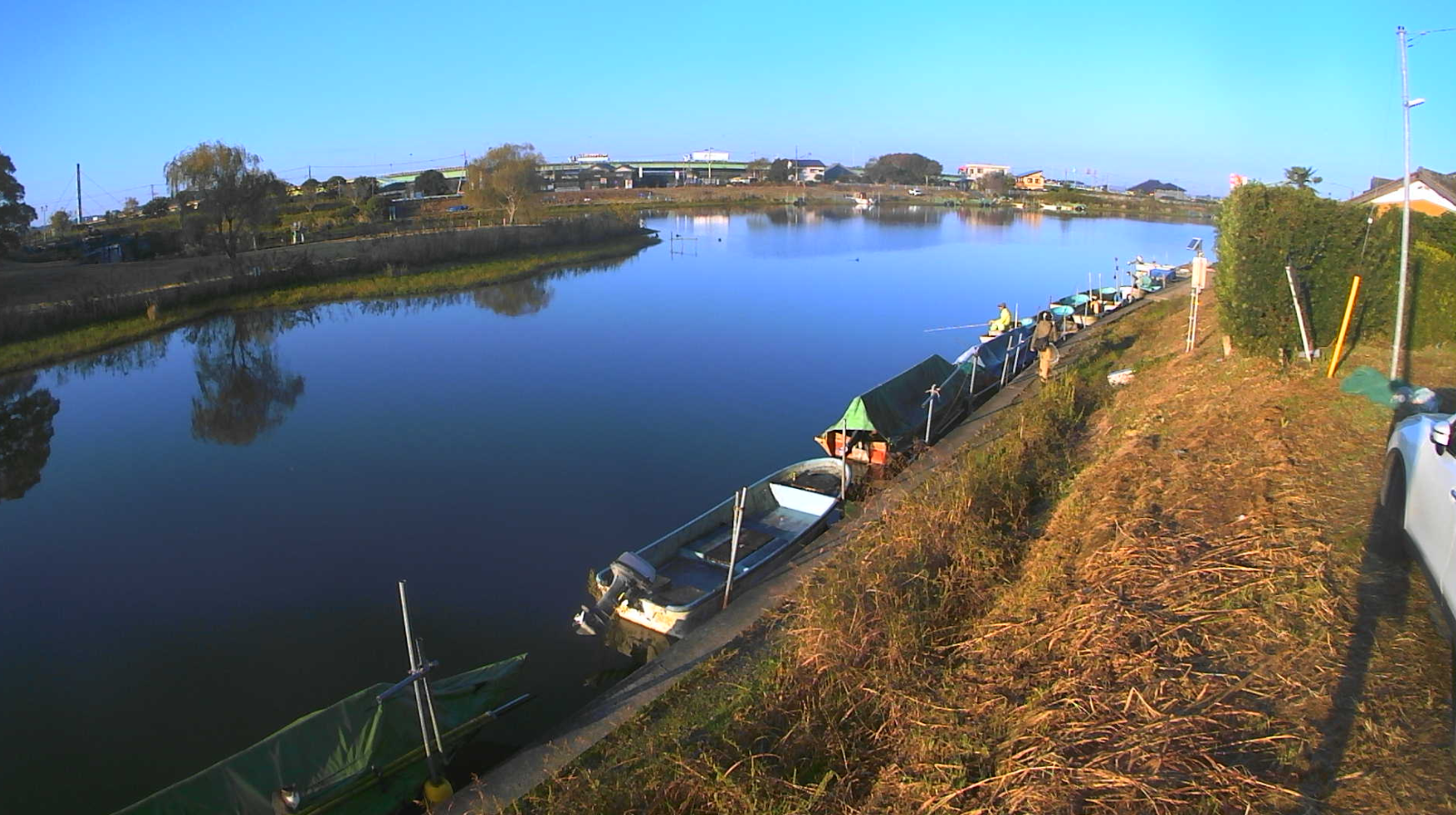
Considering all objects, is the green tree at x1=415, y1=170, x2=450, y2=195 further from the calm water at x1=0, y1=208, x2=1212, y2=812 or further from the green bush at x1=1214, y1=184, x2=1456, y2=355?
the green bush at x1=1214, y1=184, x2=1456, y2=355

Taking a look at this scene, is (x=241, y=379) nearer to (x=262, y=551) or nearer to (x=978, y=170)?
(x=262, y=551)

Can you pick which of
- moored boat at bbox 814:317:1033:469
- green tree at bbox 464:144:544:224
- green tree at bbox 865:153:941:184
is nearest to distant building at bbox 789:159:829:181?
green tree at bbox 865:153:941:184

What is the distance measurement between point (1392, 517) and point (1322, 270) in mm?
7429

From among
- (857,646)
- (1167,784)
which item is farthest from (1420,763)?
(857,646)

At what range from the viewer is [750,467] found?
14570 mm

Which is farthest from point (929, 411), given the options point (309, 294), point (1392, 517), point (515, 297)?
point (309, 294)

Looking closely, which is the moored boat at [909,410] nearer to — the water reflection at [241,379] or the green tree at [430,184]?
the water reflection at [241,379]

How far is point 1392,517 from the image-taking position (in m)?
6.25

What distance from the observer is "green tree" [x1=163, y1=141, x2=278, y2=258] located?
3102 cm

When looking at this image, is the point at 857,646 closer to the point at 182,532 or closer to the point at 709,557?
the point at 709,557

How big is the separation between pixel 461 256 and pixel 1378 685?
37.3m

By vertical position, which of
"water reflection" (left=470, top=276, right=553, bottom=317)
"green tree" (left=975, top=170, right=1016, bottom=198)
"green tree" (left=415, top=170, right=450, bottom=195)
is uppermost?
"green tree" (left=975, top=170, right=1016, bottom=198)

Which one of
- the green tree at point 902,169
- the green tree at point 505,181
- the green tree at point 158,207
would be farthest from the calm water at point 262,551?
the green tree at point 902,169

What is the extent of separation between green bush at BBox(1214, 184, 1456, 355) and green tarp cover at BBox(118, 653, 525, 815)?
38.6ft
